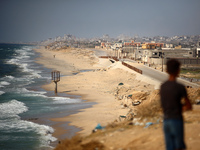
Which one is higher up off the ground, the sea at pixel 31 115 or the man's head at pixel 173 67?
the man's head at pixel 173 67

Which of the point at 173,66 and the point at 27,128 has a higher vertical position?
the point at 173,66

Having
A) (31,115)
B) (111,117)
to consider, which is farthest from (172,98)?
(31,115)

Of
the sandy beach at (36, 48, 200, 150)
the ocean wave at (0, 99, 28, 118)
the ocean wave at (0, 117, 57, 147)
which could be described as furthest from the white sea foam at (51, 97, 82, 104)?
the ocean wave at (0, 117, 57, 147)

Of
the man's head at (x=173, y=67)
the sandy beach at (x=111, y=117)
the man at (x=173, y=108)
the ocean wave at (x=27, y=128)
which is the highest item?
the man's head at (x=173, y=67)

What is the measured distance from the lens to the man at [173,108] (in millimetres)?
5375

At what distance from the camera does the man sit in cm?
538

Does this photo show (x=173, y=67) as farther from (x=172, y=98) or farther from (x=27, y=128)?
(x=27, y=128)

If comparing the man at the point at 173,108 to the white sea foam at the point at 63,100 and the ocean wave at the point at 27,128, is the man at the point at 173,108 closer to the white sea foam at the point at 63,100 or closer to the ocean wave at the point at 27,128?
A: the ocean wave at the point at 27,128

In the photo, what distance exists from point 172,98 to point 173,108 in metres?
0.20

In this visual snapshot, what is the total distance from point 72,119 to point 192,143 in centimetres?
1502

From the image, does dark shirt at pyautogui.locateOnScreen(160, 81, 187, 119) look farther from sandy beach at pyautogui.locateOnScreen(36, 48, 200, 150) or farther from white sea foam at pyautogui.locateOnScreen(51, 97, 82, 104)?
white sea foam at pyautogui.locateOnScreen(51, 97, 82, 104)

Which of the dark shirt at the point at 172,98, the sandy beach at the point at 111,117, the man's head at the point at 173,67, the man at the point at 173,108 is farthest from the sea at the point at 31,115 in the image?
the man's head at the point at 173,67

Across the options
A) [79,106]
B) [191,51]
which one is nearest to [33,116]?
[79,106]

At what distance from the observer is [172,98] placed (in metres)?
5.39
